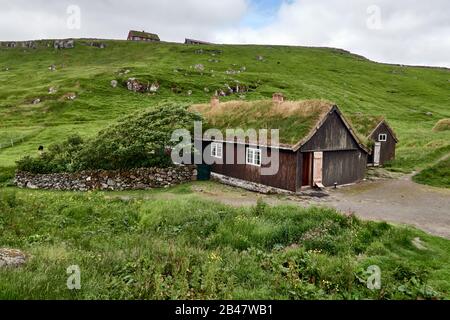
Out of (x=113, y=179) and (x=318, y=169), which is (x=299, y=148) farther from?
(x=113, y=179)

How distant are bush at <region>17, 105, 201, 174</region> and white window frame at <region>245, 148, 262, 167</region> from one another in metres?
5.97

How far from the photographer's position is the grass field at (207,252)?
885 cm

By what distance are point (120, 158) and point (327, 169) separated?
1542 centimetres

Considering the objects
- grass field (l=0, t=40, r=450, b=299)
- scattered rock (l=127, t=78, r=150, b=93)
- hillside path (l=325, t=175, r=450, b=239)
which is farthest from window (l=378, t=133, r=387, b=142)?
scattered rock (l=127, t=78, r=150, b=93)

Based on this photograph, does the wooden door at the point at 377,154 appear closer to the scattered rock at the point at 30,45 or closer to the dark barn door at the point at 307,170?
the dark barn door at the point at 307,170

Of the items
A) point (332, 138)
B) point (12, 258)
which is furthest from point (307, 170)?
point (12, 258)

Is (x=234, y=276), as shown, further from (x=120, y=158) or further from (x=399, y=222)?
(x=120, y=158)

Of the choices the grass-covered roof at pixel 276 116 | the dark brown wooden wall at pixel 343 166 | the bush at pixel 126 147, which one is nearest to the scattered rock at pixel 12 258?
the bush at pixel 126 147

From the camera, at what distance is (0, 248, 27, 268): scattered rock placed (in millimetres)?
9391

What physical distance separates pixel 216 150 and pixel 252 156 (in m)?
4.31

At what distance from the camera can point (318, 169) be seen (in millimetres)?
26438

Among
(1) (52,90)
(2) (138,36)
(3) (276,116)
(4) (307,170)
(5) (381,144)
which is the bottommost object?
(4) (307,170)

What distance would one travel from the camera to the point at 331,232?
15.0 m
